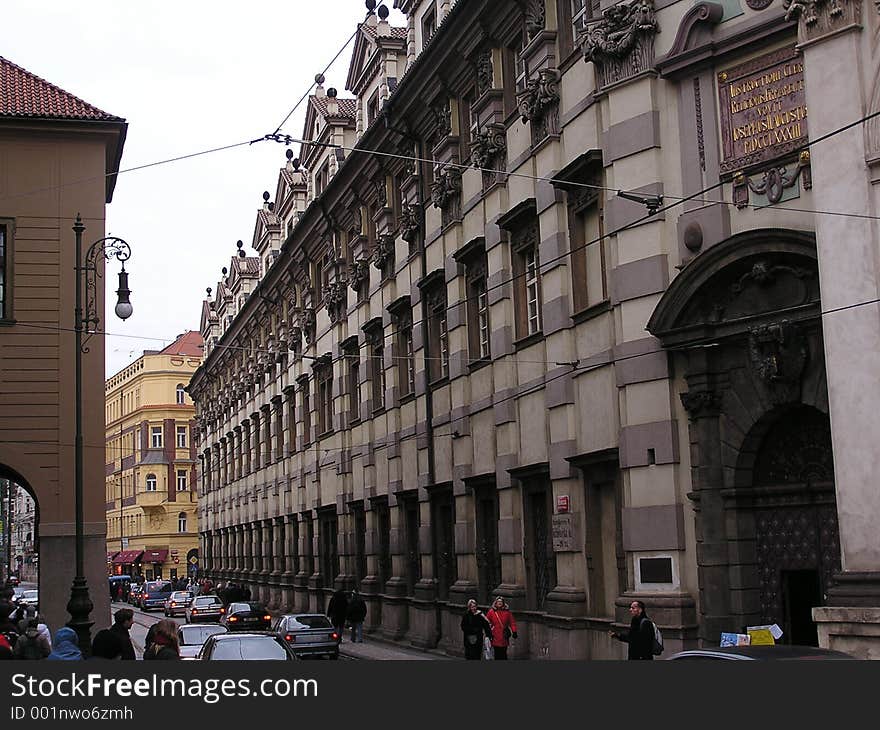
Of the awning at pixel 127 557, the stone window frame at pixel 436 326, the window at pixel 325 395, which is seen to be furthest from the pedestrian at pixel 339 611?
the awning at pixel 127 557

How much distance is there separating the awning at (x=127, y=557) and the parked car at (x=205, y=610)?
51.9 m

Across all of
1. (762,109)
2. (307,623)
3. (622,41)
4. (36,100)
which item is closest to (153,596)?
(307,623)

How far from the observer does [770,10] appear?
19156 mm

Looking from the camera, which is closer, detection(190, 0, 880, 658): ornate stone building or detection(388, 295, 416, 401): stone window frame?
detection(190, 0, 880, 658): ornate stone building

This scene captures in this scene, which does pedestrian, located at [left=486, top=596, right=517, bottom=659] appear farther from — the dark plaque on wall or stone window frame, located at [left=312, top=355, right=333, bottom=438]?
stone window frame, located at [left=312, top=355, right=333, bottom=438]

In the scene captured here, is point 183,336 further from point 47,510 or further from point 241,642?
point 241,642

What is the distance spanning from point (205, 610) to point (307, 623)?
16700 mm

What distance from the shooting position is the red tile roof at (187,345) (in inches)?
4368

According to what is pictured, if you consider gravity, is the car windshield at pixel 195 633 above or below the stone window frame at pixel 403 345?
below

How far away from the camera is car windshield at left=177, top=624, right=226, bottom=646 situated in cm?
2917

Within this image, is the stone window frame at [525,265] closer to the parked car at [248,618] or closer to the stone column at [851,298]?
the stone column at [851,298]

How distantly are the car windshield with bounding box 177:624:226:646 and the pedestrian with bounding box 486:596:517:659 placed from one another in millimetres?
8431

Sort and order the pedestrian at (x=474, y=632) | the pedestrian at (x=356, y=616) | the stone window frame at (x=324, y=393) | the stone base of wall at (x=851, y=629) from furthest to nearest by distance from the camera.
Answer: the stone window frame at (x=324, y=393)
the pedestrian at (x=356, y=616)
the pedestrian at (x=474, y=632)
the stone base of wall at (x=851, y=629)

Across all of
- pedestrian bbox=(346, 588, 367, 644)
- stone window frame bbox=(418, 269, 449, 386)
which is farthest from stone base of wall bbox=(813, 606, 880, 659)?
pedestrian bbox=(346, 588, 367, 644)
